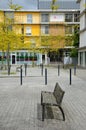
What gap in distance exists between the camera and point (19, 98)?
12.3 meters

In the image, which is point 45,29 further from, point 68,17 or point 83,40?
point 83,40

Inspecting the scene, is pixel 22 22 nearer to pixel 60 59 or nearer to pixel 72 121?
pixel 60 59

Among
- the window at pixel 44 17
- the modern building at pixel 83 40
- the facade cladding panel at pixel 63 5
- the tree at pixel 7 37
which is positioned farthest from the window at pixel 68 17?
the tree at pixel 7 37

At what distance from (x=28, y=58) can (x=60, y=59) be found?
28.0 ft

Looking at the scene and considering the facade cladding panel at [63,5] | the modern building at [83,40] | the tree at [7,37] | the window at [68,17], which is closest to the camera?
the tree at [7,37]

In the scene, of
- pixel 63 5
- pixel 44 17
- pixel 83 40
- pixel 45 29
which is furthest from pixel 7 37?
pixel 63 5

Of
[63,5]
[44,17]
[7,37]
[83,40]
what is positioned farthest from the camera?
[63,5]

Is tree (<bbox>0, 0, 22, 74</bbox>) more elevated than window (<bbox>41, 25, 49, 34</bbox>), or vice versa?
window (<bbox>41, 25, 49, 34</bbox>)

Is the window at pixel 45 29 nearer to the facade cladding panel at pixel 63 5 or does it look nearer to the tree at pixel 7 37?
the facade cladding panel at pixel 63 5

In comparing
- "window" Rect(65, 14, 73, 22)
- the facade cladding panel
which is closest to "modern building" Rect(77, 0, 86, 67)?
"window" Rect(65, 14, 73, 22)

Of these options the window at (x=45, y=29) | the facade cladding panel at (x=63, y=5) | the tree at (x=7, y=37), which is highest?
the facade cladding panel at (x=63, y=5)

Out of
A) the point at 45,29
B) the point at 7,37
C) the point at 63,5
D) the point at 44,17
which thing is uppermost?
the point at 63,5

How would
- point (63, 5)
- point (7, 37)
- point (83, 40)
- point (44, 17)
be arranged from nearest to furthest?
point (7, 37)
point (83, 40)
point (44, 17)
point (63, 5)

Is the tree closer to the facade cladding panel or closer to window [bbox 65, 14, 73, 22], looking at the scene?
window [bbox 65, 14, 73, 22]
